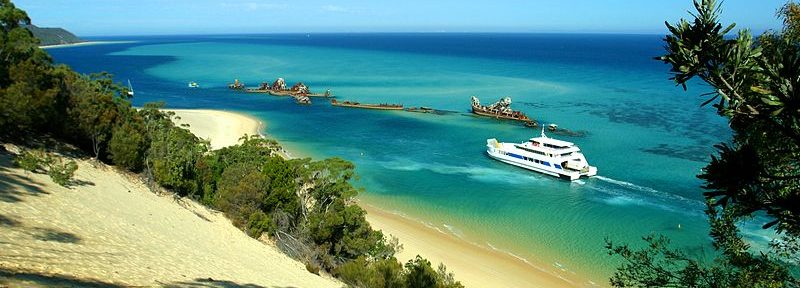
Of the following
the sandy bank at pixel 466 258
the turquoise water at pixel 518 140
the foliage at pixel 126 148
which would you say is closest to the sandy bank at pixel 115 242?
the foliage at pixel 126 148

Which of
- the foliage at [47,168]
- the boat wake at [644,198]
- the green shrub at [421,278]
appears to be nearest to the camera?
the foliage at [47,168]

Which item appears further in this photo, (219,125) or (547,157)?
(219,125)

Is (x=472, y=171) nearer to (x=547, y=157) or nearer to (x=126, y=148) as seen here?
(x=547, y=157)

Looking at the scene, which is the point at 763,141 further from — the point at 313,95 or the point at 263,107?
the point at 313,95

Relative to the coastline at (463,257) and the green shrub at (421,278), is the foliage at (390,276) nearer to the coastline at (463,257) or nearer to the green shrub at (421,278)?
the green shrub at (421,278)

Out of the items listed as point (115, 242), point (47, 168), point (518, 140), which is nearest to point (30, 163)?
point (47, 168)

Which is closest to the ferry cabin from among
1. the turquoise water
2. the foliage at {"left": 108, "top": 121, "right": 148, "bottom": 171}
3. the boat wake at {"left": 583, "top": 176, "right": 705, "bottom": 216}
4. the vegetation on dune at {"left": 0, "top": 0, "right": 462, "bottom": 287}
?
the turquoise water
